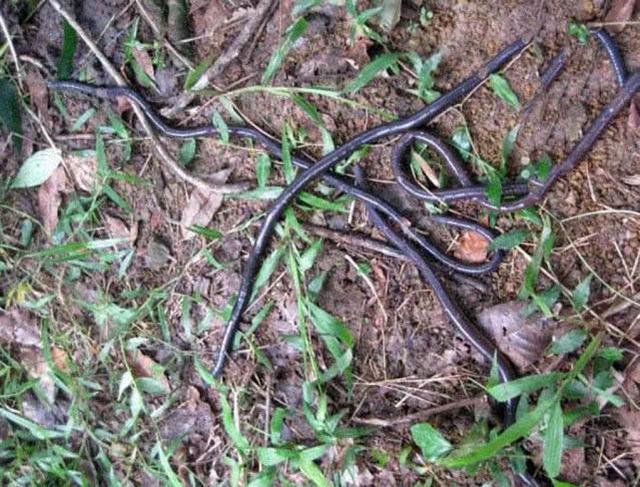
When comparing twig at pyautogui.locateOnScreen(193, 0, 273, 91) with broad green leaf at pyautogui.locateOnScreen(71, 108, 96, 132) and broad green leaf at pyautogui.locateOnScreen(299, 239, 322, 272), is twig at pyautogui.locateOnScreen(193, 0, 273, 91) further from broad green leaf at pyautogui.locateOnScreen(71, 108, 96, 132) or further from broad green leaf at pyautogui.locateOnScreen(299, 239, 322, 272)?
broad green leaf at pyautogui.locateOnScreen(299, 239, 322, 272)

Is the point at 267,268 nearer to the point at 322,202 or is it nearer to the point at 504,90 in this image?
the point at 322,202

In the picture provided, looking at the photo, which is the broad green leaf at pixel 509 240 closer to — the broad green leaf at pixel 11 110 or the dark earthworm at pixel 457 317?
the dark earthworm at pixel 457 317

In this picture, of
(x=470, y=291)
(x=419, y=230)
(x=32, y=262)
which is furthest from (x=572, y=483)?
(x=32, y=262)

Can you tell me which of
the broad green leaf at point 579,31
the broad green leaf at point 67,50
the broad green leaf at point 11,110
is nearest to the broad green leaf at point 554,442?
the broad green leaf at point 579,31

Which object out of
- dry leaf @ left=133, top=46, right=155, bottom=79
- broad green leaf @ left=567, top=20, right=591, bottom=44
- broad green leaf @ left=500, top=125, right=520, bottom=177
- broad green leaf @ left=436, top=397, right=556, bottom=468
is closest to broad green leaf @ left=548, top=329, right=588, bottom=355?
broad green leaf @ left=436, top=397, right=556, bottom=468

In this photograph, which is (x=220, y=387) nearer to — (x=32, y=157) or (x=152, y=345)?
(x=152, y=345)

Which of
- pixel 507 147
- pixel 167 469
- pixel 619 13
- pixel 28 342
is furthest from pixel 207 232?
pixel 619 13
